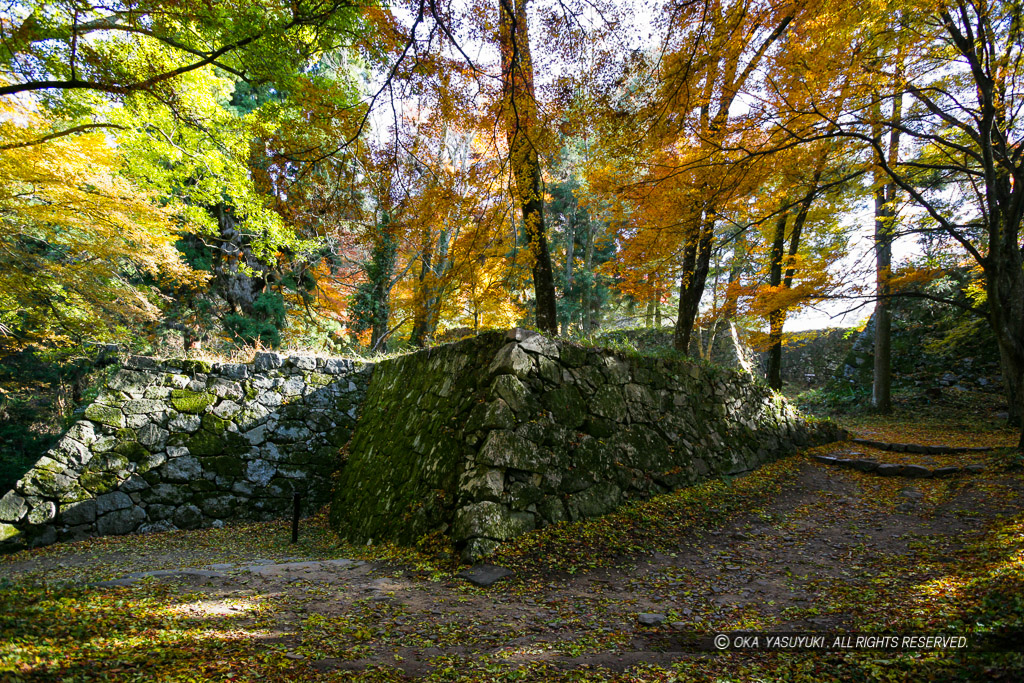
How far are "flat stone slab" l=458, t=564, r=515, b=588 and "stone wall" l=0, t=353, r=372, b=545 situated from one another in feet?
14.8

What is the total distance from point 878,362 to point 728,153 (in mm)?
9461

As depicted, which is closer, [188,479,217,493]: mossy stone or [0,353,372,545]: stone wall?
[0,353,372,545]: stone wall

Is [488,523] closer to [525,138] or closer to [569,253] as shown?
[525,138]

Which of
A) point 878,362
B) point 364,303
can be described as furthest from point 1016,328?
point 364,303

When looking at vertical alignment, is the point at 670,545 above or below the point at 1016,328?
below

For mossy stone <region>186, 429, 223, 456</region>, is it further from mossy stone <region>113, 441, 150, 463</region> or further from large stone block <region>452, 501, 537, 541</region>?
large stone block <region>452, 501, 537, 541</region>

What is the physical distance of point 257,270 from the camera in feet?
40.0

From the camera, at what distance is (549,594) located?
358 centimetres

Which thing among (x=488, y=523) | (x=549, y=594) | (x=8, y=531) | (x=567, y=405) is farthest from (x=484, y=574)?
(x=8, y=531)

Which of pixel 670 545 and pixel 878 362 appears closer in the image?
pixel 670 545

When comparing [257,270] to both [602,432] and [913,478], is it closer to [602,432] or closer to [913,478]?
[602,432]

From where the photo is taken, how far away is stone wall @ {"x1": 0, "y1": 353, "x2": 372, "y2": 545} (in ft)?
19.0

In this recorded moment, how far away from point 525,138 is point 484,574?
435 cm

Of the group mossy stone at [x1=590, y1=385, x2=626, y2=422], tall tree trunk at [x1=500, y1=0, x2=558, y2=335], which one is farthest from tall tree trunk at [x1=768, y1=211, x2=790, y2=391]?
tall tree trunk at [x1=500, y1=0, x2=558, y2=335]
